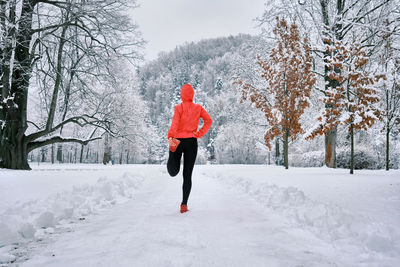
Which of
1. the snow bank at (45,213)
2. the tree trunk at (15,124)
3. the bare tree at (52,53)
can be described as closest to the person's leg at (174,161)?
the snow bank at (45,213)

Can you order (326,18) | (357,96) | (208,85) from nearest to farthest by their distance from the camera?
(357,96), (326,18), (208,85)

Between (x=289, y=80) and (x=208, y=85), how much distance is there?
203 ft

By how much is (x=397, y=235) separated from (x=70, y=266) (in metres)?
2.90

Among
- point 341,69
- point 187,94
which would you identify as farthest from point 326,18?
point 187,94

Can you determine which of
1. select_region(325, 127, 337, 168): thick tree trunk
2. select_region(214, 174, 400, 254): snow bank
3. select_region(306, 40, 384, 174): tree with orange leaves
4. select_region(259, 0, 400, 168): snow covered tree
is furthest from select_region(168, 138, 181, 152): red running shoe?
select_region(325, 127, 337, 168): thick tree trunk

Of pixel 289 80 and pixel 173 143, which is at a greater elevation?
pixel 289 80

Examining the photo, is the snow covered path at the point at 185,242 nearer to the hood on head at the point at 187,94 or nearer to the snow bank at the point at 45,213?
the snow bank at the point at 45,213

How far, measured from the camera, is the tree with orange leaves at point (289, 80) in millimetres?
11961

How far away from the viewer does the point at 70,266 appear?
2.03 metres

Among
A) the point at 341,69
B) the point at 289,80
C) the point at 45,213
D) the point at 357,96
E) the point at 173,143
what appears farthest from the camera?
the point at 289,80

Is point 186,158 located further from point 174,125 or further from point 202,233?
point 202,233

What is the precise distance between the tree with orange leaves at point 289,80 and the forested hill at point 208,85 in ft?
15.6

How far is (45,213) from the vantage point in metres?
3.27

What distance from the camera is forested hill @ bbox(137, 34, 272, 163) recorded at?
2495 centimetres
